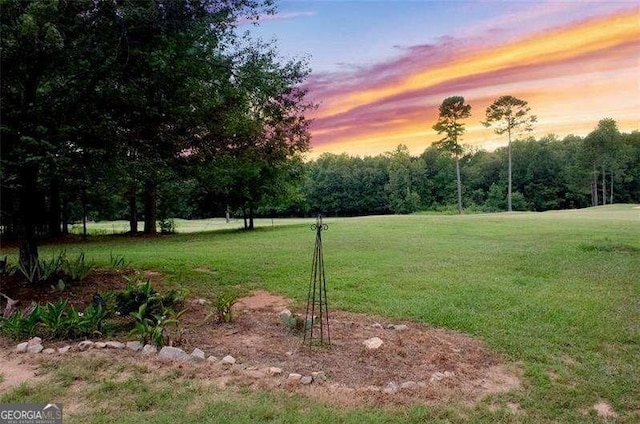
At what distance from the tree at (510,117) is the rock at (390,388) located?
38990 millimetres

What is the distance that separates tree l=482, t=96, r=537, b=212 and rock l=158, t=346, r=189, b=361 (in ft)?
130

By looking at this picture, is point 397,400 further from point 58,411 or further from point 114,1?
point 114,1

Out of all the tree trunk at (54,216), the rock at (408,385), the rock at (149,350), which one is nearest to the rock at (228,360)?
the rock at (149,350)

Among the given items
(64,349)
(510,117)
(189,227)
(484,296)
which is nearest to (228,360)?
(64,349)

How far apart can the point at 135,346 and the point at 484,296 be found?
552cm

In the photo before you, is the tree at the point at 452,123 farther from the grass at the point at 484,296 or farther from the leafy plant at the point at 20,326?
the leafy plant at the point at 20,326

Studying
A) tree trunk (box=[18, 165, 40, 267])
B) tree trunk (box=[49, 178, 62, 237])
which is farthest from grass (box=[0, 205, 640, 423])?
tree trunk (box=[49, 178, 62, 237])

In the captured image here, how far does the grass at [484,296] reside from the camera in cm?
355

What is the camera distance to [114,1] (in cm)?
649

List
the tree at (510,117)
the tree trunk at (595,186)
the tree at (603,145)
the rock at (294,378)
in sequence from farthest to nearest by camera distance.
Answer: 1. the tree trunk at (595,186)
2. the tree at (603,145)
3. the tree at (510,117)
4. the rock at (294,378)

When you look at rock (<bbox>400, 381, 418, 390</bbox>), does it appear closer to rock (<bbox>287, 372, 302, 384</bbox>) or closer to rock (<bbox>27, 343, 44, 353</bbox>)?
rock (<bbox>287, 372, 302, 384</bbox>)

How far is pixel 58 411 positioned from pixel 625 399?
192 inches

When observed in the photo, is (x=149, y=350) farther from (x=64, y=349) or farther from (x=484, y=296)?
(x=484, y=296)

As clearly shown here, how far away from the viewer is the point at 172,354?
174 inches
